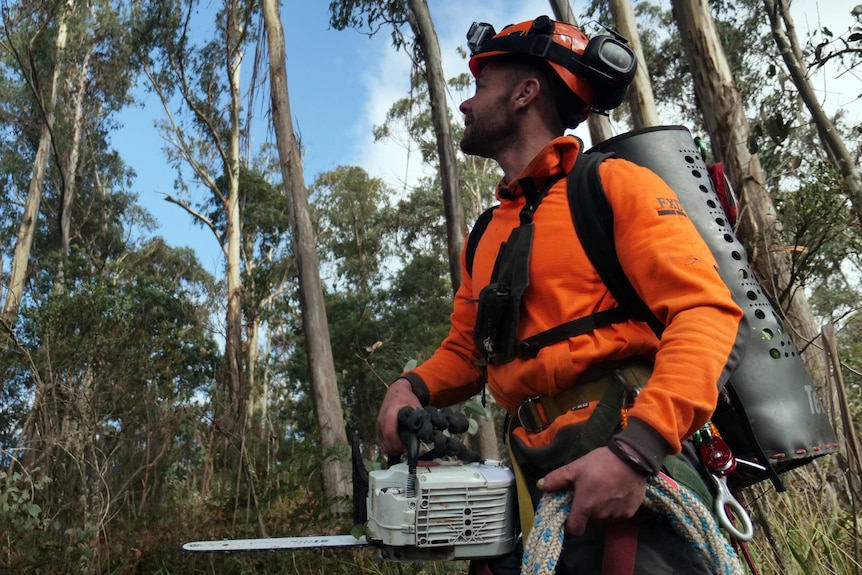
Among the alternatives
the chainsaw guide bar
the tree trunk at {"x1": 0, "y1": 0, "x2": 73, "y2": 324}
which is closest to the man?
the chainsaw guide bar

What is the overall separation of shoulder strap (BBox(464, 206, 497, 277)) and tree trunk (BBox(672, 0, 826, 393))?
87.7 inches

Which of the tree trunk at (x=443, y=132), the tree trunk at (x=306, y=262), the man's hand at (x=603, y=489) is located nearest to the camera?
the man's hand at (x=603, y=489)

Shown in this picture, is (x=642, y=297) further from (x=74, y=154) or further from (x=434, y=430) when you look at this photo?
(x=74, y=154)

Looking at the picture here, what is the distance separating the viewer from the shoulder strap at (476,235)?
1.79 m

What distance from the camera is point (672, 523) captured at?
3.90 ft

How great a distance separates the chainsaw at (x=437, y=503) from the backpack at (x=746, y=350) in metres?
0.42

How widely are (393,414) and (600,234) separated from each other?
2.00ft

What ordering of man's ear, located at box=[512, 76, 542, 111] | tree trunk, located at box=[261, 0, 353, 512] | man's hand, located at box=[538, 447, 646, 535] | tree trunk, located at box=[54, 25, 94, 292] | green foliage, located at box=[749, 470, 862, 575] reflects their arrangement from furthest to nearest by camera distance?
tree trunk, located at box=[54, 25, 94, 292], tree trunk, located at box=[261, 0, 353, 512], green foliage, located at box=[749, 470, 862, 575], man's ear, located at box=[512, 76, 542, 111], man's hand, located at box=[538, 447, 646, 535]

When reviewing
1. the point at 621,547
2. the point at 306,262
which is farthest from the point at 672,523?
the point at 306,262

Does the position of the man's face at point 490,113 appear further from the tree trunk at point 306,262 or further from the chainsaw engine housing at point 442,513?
the tree trunk at point 306,262

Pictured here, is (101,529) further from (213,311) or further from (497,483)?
(213,311)

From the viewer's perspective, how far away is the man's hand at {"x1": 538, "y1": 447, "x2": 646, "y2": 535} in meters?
1.10

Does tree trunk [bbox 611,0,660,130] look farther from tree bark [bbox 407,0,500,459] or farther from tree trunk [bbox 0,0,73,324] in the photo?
tree trunk [bbox 0,0,73,324]

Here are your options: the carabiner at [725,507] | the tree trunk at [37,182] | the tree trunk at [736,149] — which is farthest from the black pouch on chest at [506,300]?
the tree trunk at [37,182]
